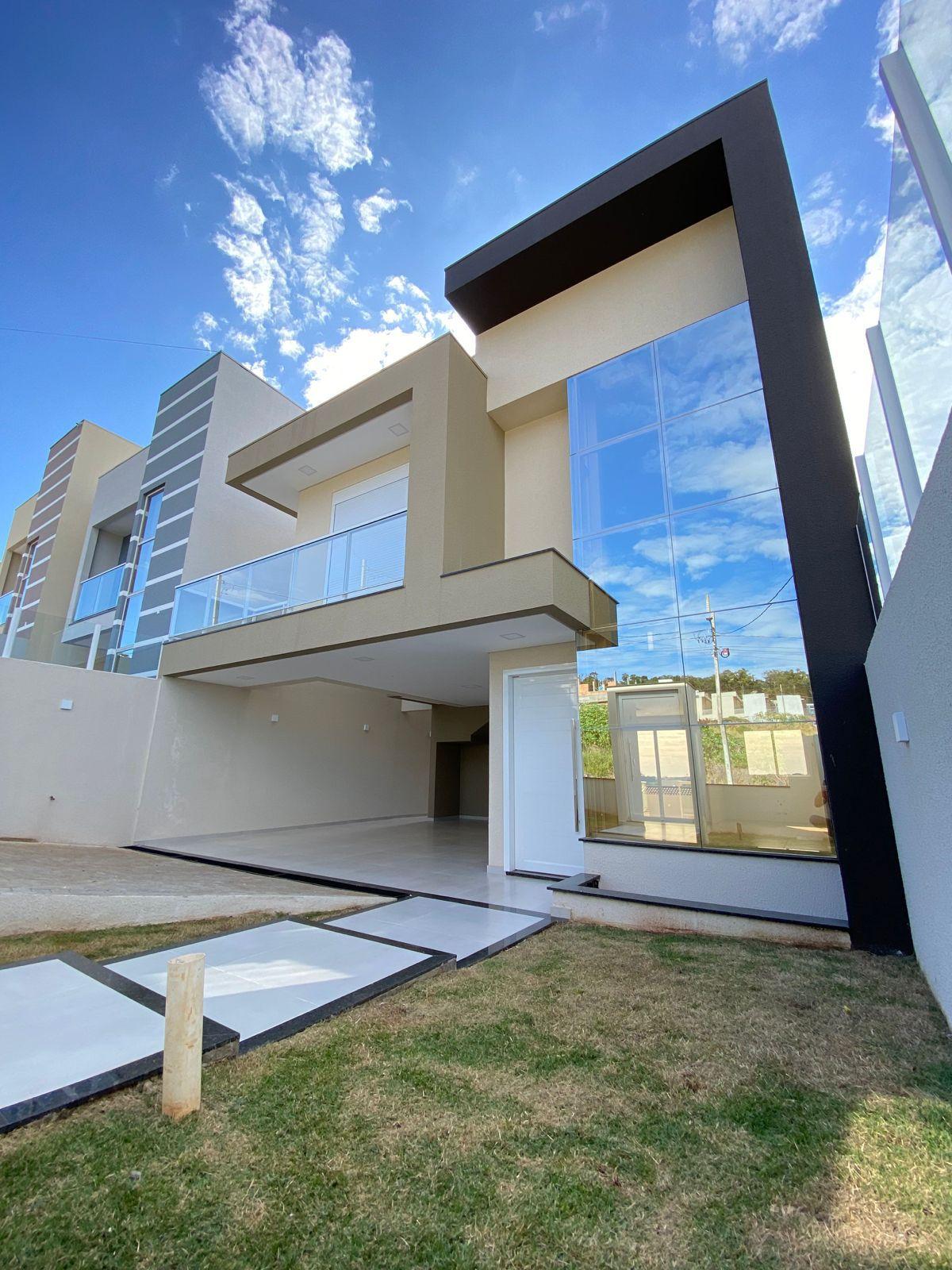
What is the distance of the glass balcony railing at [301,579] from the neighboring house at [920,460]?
5.40m

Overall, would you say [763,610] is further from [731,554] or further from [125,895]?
[125,895]

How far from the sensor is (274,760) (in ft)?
38.2

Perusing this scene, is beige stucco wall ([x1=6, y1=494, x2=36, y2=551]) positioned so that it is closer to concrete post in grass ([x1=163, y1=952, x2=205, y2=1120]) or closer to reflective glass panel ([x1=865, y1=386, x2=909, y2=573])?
concrete post in grass ([x1=163, y1=952, x2=205, y2=1120])

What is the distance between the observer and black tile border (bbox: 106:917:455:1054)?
9.45 ft

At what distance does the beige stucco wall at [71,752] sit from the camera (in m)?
8.51

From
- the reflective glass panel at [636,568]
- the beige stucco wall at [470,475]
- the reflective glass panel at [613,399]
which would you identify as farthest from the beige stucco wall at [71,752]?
the reflective glass panel at [613,399]

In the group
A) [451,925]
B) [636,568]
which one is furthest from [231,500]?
[451,925]

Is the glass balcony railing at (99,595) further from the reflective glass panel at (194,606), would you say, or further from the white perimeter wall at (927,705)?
the white perimeter wall at (927,705)

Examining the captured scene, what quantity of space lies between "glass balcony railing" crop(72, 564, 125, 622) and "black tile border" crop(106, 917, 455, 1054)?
1061 cm

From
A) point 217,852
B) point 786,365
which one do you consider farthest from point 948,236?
point 217,852

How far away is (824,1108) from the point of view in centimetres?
220

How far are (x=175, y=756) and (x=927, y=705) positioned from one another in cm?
1103

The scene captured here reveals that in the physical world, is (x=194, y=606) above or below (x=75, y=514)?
below

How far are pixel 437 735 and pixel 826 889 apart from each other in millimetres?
11738
